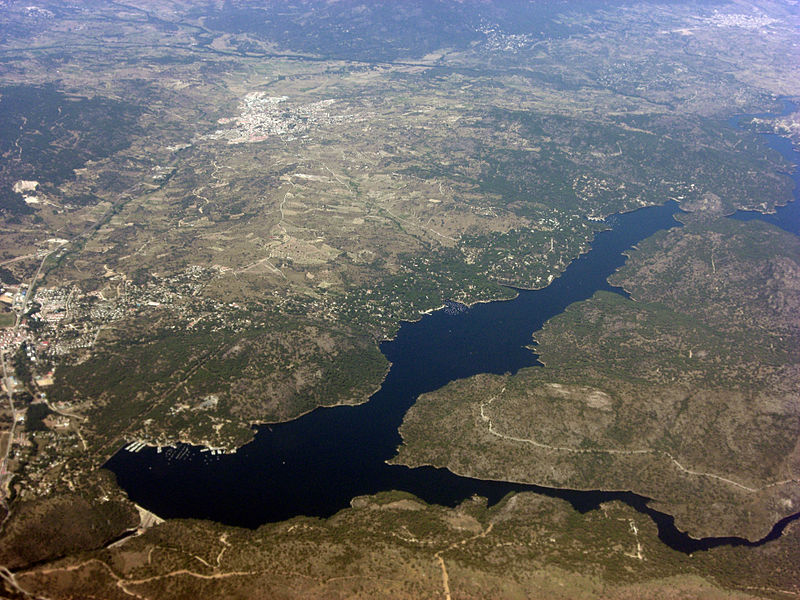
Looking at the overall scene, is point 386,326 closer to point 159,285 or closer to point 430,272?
point 430,272

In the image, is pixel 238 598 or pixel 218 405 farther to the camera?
pixel 218 405

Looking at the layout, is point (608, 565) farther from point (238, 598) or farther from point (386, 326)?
point (386, 326)

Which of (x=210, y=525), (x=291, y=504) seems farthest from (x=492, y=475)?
(x=210, y=525)

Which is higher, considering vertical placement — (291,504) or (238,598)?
(238,598)

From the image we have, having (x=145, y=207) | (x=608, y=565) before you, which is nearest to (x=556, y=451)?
(x=608, y=565)

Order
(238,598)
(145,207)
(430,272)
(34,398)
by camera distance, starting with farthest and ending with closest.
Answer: (145,207) < (430,272) < (34,398) < (238,598)

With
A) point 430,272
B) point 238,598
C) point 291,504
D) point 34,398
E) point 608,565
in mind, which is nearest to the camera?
point 238,598
